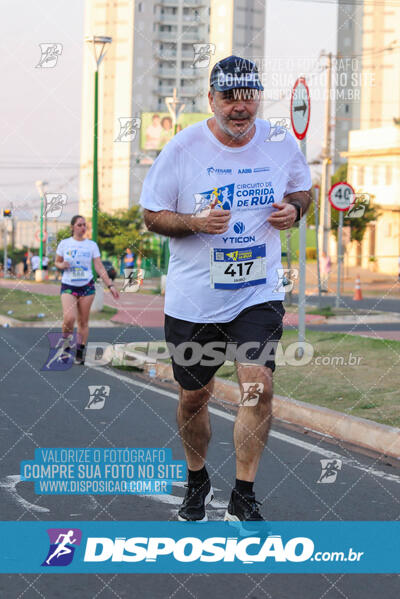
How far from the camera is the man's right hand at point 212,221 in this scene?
4637 mm

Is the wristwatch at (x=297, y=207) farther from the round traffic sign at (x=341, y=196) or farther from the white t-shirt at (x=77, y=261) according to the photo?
the round traffic sign at (x=341, y=196)

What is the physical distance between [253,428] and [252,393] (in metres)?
0.16

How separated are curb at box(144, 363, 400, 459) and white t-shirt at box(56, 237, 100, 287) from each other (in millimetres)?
3398

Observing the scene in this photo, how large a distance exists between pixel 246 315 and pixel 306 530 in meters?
1.04

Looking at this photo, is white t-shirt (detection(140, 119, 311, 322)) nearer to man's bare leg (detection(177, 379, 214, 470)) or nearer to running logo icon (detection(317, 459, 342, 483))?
man's bare leg (detection(177, 379, 214, 470))

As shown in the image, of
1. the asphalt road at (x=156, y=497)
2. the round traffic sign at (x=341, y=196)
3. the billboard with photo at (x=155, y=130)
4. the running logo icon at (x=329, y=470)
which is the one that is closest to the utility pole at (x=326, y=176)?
the round traffic sign at (x=341, y=196)

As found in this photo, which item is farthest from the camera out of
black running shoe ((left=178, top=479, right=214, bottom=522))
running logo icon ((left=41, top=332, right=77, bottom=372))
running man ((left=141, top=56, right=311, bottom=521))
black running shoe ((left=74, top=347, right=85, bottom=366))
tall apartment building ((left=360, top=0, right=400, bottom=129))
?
tall apartment building ((left=360, top=0, right=400, bottom=129))

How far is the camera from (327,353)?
12.2 meters

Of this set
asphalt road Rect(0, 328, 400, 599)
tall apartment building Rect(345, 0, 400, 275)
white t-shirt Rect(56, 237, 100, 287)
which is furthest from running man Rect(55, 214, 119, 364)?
tall apartment building Rect(345, 0, 400, 275)

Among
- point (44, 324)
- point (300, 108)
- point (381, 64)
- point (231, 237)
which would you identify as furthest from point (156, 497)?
point (381, 64)

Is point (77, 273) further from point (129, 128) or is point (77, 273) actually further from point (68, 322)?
point (129, 128)

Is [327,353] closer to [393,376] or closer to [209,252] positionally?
[393,376]

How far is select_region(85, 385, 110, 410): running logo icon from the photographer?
8.89m

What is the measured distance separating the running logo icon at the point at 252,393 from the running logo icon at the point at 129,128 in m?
6.71
